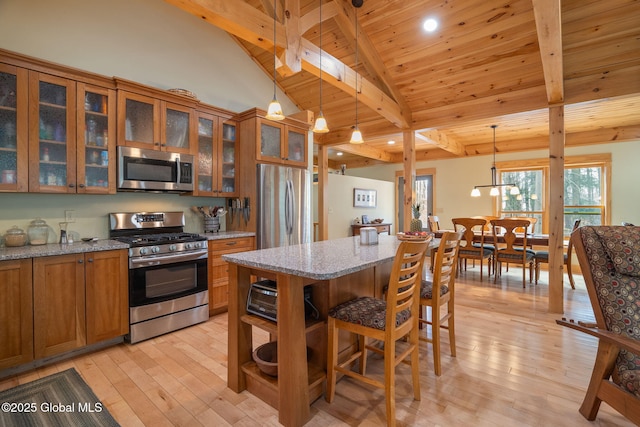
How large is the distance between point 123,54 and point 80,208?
Result: 1.69 meters

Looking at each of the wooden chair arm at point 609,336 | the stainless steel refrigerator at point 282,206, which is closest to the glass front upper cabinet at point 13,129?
the stainless steel refrigerator at point 282,206

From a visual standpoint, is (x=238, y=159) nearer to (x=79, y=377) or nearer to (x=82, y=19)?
(x=82, y=19)

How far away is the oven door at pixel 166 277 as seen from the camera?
2670mm

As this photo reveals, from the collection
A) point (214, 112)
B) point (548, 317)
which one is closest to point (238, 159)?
point (214, 112)

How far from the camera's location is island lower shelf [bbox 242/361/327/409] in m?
1.80

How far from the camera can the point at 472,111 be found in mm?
4148

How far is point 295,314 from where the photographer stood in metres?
1.60

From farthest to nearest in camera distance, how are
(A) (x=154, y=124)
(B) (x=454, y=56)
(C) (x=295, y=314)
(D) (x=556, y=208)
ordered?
(B) (x=454, y=56), (D) (x=556, y=208), (A) (x=154, y=124), (C) (x=295, y=314)

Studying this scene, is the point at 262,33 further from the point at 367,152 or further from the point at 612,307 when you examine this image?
the point at 367,152

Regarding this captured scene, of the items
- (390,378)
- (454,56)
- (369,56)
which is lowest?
(390,378)

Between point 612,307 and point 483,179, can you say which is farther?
point 483,179

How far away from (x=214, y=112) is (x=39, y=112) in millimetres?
1629

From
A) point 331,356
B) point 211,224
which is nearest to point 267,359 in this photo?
point 331,356

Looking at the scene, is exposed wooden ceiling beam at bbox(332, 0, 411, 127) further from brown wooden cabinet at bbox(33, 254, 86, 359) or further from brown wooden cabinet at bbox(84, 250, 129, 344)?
brown wooden cabinet at bbox(33, 254, 86, 359)
